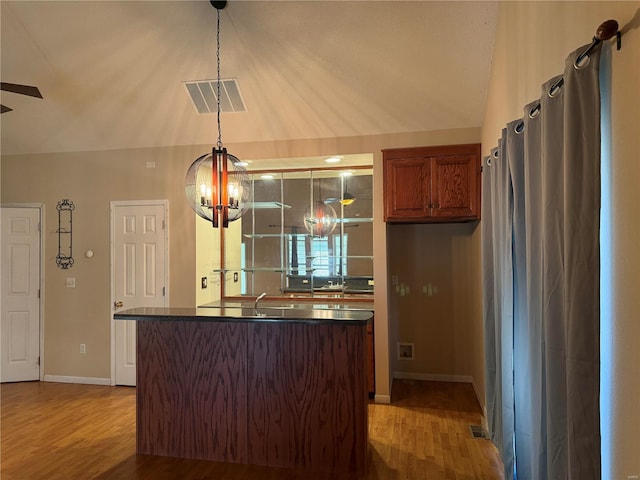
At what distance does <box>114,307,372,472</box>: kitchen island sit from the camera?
2.62 meters

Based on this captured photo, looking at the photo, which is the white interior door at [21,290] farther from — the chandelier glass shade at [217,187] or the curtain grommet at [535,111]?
the curtain grommet at [535,111]

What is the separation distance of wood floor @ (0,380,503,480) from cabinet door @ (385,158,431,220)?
186 cm

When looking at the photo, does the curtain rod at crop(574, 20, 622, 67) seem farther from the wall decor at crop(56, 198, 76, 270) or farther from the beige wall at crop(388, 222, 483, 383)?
the wall decor at crop(56, 198, 76, 270)

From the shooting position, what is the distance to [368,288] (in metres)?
4.33

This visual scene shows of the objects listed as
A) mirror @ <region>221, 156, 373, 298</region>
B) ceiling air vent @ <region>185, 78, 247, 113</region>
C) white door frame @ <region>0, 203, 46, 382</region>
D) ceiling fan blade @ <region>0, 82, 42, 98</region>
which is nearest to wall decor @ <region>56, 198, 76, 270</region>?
white door frame @ <region>0, 203, 46, 382</region>

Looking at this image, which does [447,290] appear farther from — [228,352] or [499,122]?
[228,352]

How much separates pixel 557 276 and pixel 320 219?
10.4ft

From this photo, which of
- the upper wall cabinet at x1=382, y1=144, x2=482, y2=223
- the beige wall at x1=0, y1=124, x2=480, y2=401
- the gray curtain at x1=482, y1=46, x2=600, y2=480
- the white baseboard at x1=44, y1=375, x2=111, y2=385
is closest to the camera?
the gray curtain at x1=482, y1=46, x2=600, y2=480

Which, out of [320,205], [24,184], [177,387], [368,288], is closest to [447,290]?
[368,288]

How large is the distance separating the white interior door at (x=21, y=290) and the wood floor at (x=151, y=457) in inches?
17.7

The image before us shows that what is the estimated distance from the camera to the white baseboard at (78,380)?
4.43 m

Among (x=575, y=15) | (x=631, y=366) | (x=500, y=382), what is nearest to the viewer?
(x=631, y=366)

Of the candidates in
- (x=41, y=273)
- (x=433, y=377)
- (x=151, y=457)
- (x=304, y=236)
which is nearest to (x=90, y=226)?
(x=41, y=273)

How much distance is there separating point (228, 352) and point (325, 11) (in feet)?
8.43
